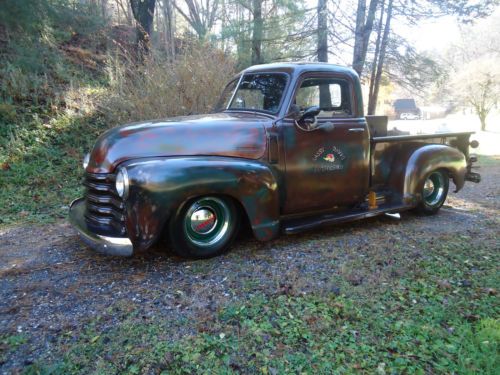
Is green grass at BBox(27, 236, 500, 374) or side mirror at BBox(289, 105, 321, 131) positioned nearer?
green grass at BBox(27, 236, 500, 374)

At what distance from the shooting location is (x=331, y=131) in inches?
175

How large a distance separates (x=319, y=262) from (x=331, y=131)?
155 cm

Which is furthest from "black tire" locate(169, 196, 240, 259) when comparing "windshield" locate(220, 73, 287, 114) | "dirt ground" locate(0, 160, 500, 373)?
"windshield" locate(220, 73, 287, 114)

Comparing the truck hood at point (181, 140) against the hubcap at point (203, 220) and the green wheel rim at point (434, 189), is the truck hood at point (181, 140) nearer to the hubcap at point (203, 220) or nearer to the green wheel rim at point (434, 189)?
the hubcap at point (203, 220)

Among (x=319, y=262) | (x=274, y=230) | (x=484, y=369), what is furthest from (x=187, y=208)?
(x=484, y=369)

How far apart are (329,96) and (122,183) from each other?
8.88 feet

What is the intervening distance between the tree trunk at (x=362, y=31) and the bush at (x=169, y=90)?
15.5ft

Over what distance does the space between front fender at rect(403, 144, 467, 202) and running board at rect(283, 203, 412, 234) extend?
24 centimetres

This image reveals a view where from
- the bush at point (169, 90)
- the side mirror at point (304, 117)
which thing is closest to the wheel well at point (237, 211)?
the side mirror at point (304, 117)

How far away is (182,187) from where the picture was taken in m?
3.43

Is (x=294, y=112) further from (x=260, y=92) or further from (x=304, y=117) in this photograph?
(x=260, y=92)

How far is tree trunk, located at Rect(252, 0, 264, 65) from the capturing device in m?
11.5

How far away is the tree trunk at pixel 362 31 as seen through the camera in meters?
11.2

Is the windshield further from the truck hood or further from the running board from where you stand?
the running board
